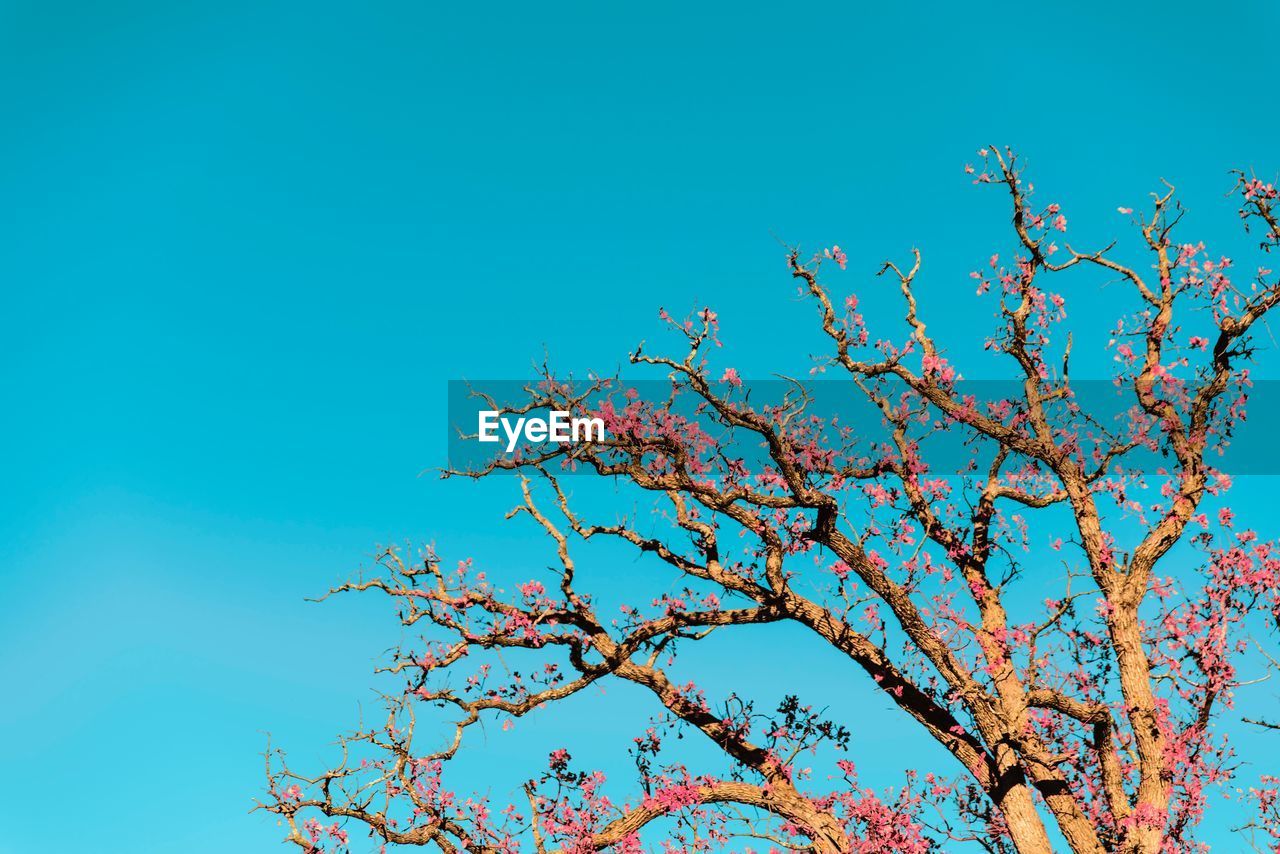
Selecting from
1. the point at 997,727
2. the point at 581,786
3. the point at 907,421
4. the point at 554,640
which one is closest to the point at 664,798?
the point at 581,786

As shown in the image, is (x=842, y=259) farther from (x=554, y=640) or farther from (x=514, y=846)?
(x=514, y=846)

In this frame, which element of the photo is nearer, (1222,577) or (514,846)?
(514,846)

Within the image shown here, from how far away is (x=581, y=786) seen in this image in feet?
55.4

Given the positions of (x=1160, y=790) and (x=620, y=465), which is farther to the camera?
(x=620, y=465)

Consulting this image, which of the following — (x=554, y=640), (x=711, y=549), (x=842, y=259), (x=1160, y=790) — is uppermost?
(x=842, y=259)

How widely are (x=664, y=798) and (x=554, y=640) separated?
9.01ft

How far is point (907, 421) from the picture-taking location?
58.9ft

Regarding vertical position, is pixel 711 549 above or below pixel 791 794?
above

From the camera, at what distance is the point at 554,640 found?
17219 mm

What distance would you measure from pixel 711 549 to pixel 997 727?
15.8 feet

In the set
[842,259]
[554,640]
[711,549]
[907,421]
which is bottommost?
[554,640]

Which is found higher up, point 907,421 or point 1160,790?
point 907,421

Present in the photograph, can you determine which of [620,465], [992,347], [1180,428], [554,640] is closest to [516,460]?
[620,465]

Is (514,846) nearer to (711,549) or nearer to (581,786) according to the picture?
(581,786)
